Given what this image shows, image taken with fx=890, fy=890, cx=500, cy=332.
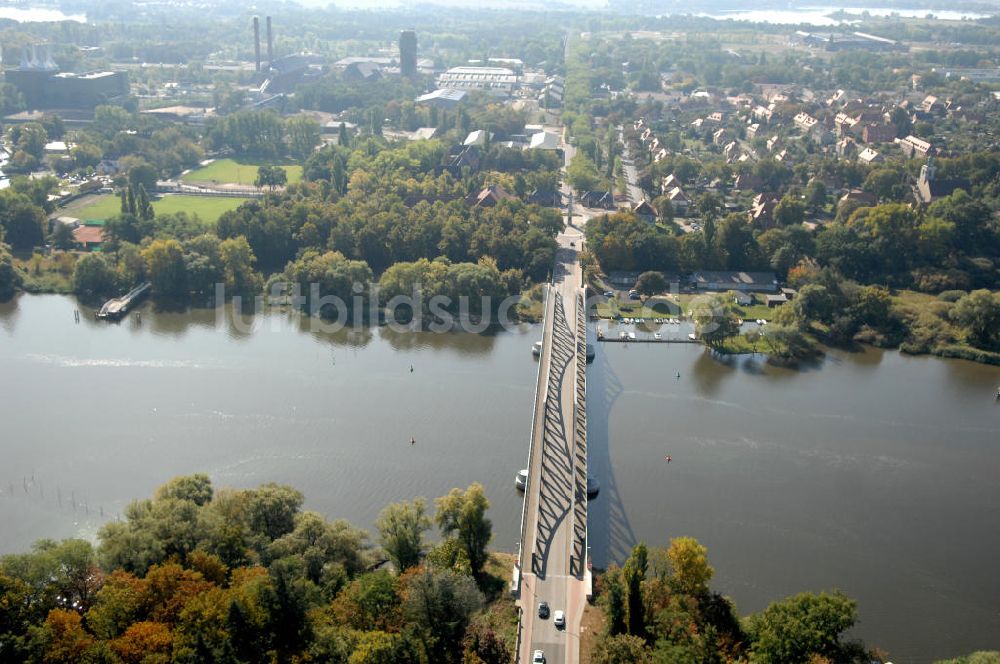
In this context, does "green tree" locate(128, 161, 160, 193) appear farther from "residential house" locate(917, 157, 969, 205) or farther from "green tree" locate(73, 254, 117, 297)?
"residential house" locate(917, 157, 969, 205)

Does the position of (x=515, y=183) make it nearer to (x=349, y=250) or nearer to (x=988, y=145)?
(x=349, y=250)

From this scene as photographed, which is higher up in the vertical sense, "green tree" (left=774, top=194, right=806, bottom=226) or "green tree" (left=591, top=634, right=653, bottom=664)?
"green tree" (left=774, top=194, right=806, bottom=226)

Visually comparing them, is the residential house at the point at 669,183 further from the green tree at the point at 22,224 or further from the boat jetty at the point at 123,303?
the green tree at the point at 22,224

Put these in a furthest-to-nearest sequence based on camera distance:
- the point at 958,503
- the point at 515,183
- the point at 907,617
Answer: the point at 515,183 → the point at 958,503 → the point at 907,617

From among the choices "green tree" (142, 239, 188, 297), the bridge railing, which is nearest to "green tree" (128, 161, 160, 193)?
"green tree" (142, 239, 188, 297)

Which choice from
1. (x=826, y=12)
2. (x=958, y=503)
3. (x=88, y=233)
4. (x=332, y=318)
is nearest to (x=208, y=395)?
(x=332, y=318)

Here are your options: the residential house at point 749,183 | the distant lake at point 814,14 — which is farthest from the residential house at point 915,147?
the distant lake at point 814,14

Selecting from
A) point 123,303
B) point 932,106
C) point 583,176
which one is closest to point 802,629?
point 123,303
